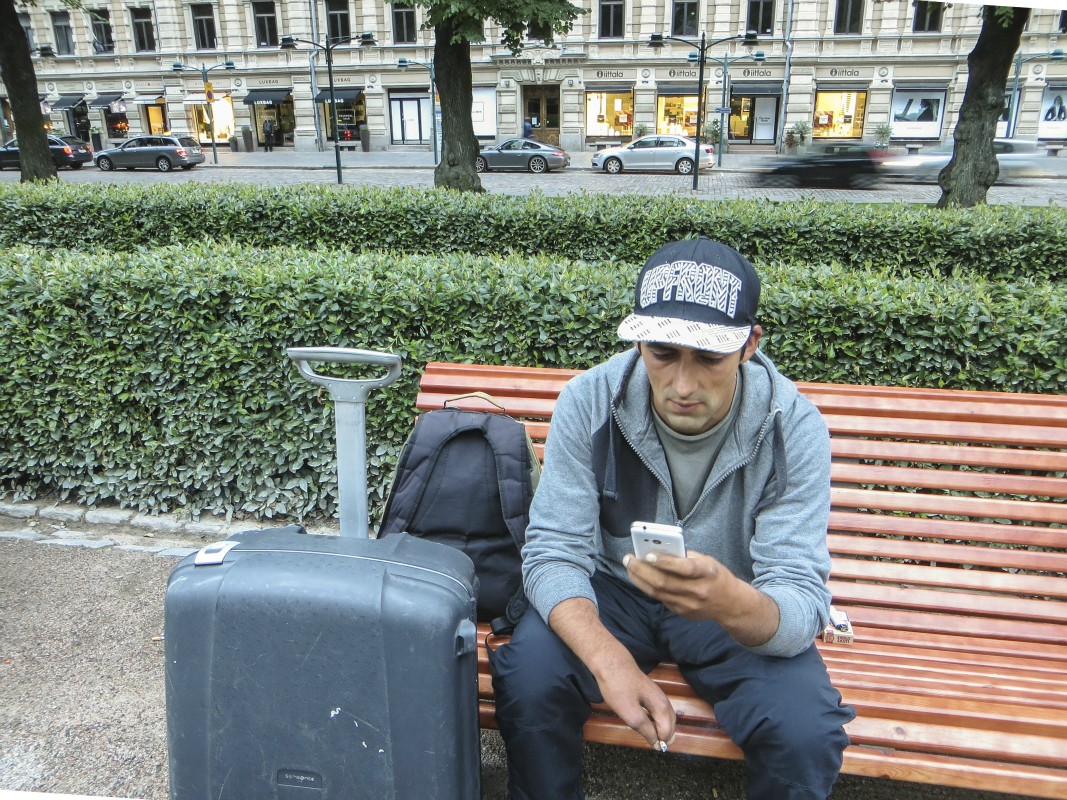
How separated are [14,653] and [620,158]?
27180mm

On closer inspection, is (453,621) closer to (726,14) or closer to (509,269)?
(509,269)

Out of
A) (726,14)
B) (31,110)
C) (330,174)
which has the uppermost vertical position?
(726,14)

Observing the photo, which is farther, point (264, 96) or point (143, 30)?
point (143, 30)

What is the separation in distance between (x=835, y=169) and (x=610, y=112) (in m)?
16.2

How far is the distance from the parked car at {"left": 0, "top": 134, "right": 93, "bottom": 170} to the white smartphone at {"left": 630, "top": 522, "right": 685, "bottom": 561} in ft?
117

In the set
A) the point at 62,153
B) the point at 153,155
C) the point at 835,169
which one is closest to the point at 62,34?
the point at 62,153

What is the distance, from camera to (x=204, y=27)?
127ft

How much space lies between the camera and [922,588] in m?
2.70

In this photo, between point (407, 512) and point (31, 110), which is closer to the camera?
point (407, 512)

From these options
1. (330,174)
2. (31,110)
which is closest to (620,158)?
(330,174)

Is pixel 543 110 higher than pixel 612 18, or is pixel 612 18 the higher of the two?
pixel 612 18

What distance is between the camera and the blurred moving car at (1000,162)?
888 inches

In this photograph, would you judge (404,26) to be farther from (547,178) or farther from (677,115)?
(547,178)

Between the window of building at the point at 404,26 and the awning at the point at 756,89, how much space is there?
49.0ft
